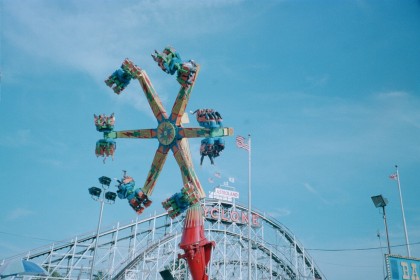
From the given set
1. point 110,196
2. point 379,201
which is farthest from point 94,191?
point 379,201

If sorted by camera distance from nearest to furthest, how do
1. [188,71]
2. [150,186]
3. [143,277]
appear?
[188,71]
[150,186]
[143,277]

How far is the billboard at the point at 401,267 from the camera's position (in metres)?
17.6

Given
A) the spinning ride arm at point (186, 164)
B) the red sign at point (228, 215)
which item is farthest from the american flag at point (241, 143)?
the red sign at point (228, 215)

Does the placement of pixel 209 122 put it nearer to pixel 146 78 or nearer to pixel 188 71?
pixel 188 71

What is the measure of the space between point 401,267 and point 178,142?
11.6 m

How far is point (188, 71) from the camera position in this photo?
2036cm

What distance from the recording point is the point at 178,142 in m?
21.2

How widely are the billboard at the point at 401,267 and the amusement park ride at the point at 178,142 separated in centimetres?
759

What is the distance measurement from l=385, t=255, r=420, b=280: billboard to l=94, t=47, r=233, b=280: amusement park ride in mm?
7586

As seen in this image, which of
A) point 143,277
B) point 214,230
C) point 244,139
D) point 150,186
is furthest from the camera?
point 214,230

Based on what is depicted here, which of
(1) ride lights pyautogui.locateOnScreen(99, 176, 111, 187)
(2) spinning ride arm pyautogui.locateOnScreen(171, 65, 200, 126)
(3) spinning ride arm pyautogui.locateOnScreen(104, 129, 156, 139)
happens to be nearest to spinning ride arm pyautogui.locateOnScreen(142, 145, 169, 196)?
(3) spinning ride arm pyautogui.locateOnScreen(104, 129, 156, 139)

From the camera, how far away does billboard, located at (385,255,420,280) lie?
17.6m

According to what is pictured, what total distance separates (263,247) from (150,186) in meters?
25.4

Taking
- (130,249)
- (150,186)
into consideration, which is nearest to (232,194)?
(130,249)
